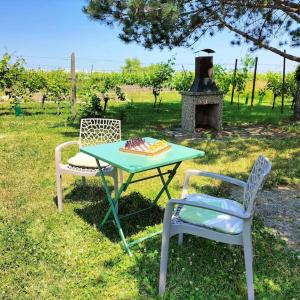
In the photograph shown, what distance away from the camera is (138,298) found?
8.06ft

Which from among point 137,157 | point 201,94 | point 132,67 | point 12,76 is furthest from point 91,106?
point 132,67

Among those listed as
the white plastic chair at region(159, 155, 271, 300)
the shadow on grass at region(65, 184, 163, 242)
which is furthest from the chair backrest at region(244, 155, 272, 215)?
the shadow on grass at region(65, 184, 163, 242)

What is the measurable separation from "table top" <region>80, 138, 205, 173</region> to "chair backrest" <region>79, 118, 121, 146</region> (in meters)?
0.77

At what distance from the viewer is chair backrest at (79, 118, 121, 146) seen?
13.8ft

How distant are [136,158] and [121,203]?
1117mm

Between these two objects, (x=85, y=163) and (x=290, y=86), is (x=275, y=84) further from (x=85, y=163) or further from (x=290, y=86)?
(x=85, y=163)

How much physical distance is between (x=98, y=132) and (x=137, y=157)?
1329mm

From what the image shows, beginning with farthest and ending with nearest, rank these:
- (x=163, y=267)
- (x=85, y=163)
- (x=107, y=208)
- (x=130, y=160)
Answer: (x=107, y=208) → (x=85, y=163) → (x=130, y=160) → (x=163, y=267)

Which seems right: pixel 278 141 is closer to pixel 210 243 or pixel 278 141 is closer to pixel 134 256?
pixel 210 243

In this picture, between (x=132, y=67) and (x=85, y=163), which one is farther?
(x=132, y=67)

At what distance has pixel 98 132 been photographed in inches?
168

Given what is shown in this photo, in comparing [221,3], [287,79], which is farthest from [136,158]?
[287,79]

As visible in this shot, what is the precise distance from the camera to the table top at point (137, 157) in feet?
9.16

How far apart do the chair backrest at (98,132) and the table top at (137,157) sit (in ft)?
2.52
